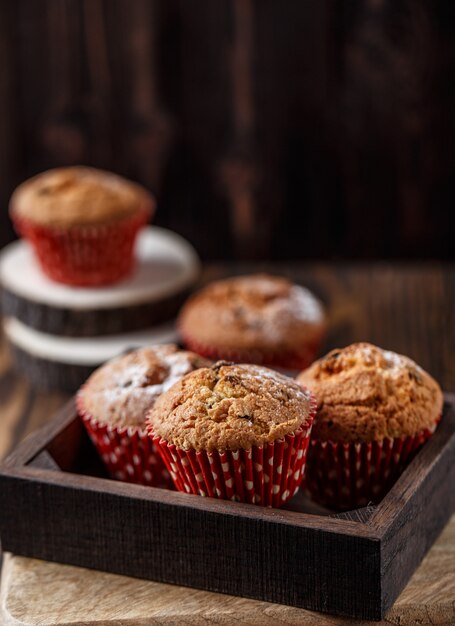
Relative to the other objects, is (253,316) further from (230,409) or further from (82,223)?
(230,409)

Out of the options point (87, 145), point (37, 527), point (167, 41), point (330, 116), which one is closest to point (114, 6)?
point (167, 41)

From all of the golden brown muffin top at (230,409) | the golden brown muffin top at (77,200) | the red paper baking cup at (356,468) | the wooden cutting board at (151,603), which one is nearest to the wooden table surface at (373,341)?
the wooden cutting board at (151,603)

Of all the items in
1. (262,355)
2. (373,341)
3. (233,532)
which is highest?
(233,532)

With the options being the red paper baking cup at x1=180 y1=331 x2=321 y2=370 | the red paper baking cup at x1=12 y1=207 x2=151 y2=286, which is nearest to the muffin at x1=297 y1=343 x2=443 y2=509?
the red paper baking cup at x1=180 y1=331 x2=321 y2=370

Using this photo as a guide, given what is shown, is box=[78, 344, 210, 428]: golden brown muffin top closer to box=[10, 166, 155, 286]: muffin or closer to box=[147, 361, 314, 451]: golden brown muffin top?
box=[147, 361, 314, 451]: golden brown muffin top

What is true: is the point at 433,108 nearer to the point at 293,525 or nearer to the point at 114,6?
the point at 114,6

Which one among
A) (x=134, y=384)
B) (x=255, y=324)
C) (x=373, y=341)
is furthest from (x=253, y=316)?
(x=134, y=384)
